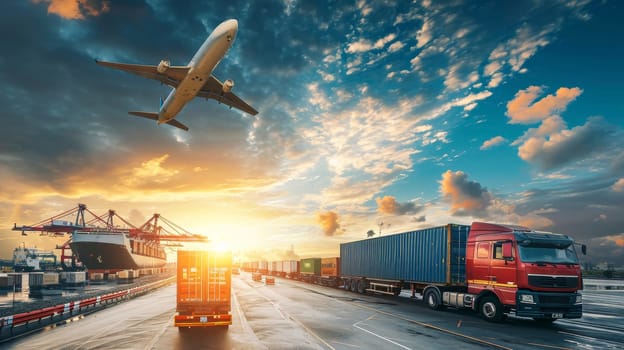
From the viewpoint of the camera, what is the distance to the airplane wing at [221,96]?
1283 inches

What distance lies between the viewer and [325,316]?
1842cm

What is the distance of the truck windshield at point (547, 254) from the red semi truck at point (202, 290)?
1205 centimetres

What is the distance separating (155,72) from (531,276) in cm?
2723

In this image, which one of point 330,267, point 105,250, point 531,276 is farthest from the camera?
point 105,250

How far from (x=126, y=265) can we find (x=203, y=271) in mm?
76401

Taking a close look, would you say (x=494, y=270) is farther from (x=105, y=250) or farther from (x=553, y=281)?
(x=105, y=250)

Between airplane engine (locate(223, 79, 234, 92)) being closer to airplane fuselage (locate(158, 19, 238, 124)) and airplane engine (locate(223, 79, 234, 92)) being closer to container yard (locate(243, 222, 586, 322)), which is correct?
airplane fuselage (locate(158, 19, 238, 124))

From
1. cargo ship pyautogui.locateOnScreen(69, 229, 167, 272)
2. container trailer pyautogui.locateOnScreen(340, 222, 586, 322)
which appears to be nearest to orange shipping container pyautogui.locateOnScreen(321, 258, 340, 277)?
container trailer pyautogui.locateOnScreen(340, 222, 586, 322)

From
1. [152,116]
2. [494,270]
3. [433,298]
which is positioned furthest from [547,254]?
[152,116]

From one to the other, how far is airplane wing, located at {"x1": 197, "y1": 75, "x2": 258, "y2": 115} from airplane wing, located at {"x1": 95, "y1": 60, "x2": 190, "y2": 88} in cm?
370

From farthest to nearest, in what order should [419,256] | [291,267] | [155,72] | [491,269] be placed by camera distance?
[291,267] < [155,72] < [419,256] < [491,269]

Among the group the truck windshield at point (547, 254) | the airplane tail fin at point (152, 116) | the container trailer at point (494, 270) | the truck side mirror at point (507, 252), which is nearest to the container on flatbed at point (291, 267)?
the airplane tail fin at point (152, 116)

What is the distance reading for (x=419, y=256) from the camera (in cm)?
2342

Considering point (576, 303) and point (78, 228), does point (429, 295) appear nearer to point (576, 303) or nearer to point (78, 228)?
point (576, 303)
